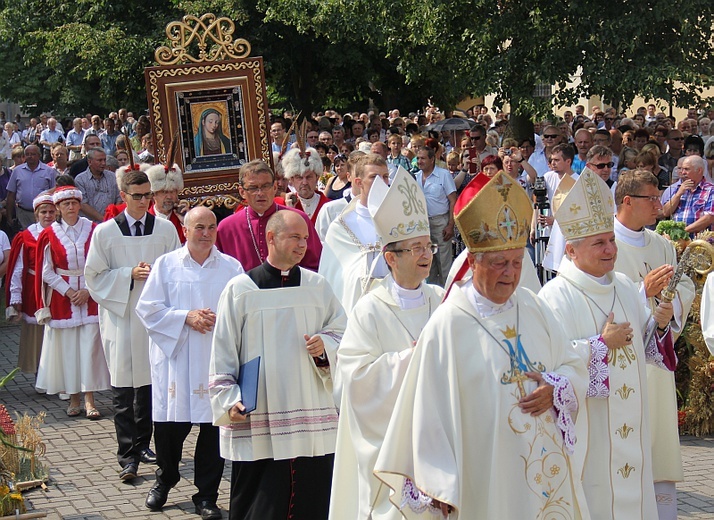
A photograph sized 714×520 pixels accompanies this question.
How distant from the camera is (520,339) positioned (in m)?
4.77

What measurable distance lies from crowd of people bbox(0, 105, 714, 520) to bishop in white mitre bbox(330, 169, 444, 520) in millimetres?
11

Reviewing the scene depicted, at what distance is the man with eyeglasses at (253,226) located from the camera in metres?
8.15

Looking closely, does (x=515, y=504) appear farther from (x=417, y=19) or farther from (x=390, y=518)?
(x=417, y=19)

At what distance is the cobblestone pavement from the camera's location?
7.68m

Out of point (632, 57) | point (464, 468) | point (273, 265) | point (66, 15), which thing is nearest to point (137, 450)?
point (273, 265)

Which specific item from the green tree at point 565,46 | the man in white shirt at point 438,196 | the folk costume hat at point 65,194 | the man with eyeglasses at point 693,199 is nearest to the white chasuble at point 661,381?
the man with eyeglasses at point 693,199

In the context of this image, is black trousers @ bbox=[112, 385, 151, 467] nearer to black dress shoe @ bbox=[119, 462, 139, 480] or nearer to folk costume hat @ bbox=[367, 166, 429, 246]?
black dress shoe @ bbox=[119, 462, 139, 480]

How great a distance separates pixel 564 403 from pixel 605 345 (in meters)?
1.01

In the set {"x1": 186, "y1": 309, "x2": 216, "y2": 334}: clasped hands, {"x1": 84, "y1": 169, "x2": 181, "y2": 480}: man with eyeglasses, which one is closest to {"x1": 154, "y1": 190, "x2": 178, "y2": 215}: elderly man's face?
{"x1": 84, "y1": 169, "x2": 181, "y2": 480}: man with eyeglasses

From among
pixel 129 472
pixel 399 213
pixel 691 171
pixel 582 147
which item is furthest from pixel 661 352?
pixel 582 147

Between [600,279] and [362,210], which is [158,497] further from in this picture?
[600,279]

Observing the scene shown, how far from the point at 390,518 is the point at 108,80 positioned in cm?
2255

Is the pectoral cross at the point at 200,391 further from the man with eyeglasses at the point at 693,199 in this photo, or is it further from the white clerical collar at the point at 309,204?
the man with eyeglasses at the point at 693,199

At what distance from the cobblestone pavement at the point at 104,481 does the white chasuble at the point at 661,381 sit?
0.69 m
